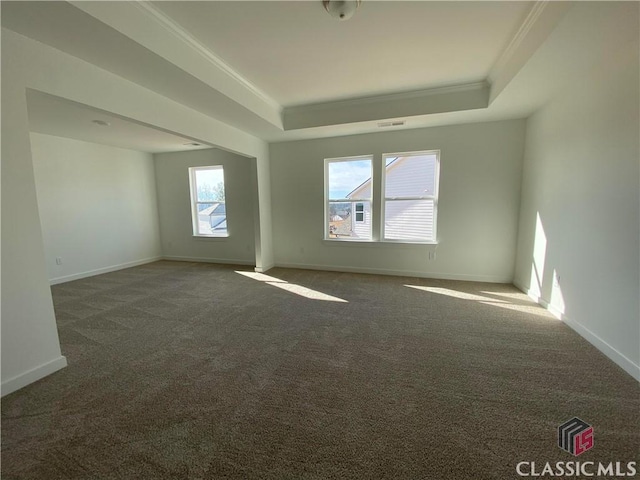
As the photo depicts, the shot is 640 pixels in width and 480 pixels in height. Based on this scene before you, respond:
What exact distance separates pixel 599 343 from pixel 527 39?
106 inches

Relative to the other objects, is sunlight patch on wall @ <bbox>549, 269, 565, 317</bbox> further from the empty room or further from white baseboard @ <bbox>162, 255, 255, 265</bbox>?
white baseboard @ <bbox>162, 255, 255, 265</bbox>

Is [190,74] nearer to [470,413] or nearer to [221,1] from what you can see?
[221,1]

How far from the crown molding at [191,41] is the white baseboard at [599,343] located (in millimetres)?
4389

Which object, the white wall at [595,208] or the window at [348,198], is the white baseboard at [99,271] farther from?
the white wall at [595,208]

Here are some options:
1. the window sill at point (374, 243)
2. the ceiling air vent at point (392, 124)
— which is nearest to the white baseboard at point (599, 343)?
the window sill at point (374, 243)

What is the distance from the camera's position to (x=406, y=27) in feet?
7.11

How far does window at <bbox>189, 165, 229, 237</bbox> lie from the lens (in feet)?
18.9

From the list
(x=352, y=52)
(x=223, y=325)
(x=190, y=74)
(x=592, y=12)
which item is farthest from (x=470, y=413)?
(x=190, y=74)

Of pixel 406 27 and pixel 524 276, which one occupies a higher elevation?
pixel 406 27

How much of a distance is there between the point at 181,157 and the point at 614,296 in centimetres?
714

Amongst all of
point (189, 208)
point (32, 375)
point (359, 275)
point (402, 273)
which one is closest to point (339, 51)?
point (359, 275)

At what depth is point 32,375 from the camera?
6.23 feet

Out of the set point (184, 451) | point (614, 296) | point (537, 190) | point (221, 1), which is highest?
point (221, 1)

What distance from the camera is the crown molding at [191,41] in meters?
1.93
